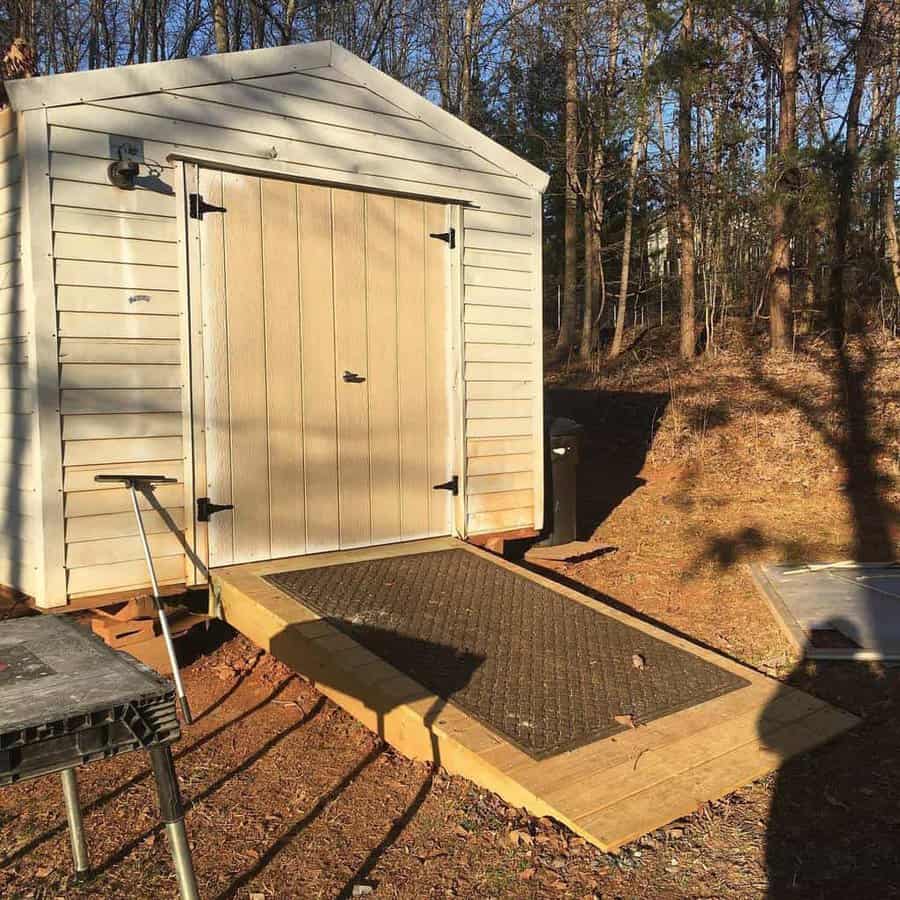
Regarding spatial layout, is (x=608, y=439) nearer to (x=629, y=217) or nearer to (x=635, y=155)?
(x=629, y=217)

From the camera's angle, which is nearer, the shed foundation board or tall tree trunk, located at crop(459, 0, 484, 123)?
the shed foundation board

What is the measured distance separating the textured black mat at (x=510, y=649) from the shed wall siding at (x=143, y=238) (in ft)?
3.08

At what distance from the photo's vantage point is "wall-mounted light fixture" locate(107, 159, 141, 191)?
4.20 m

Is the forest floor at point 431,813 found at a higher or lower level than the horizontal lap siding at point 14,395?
lower

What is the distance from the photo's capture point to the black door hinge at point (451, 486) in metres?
5.55

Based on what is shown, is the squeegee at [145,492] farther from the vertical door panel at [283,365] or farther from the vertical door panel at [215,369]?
the vertical door panel at [283,365]

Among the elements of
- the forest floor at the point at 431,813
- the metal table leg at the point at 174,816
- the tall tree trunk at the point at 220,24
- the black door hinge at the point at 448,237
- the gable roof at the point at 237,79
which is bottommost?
the forest floor at the point at 431,813

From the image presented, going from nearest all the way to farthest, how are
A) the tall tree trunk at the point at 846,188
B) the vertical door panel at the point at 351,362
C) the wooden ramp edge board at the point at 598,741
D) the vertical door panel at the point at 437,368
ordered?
the wooden ramp edge board at the point at 598,741
the vertical door panel at the point at 351,362
the vertical door panel at the point at 437,368
the tall tree trunk at the point at 846,188

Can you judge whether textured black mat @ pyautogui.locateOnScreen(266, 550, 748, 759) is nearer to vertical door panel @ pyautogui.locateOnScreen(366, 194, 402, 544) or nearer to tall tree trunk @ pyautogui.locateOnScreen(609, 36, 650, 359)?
vertical door panel @ pyautogui.locateOnScreen(366, 194, 402, 544)

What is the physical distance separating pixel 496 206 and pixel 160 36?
51.7 ft

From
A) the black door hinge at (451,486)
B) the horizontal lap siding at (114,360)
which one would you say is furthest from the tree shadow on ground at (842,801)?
the horizontal lap siding at (114,360)

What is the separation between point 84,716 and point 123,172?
3.37 meters

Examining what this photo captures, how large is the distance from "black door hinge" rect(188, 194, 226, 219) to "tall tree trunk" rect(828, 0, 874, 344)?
32.1ft

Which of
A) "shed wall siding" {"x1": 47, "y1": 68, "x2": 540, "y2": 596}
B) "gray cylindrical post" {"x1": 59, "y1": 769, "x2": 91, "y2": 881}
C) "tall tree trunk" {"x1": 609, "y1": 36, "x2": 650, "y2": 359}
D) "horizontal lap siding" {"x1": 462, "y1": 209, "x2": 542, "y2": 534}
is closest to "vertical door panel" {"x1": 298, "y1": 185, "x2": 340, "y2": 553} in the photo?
"shed wall siding" {"x1": 47, "y1": 68, "x2": 540, "y2": 596}
